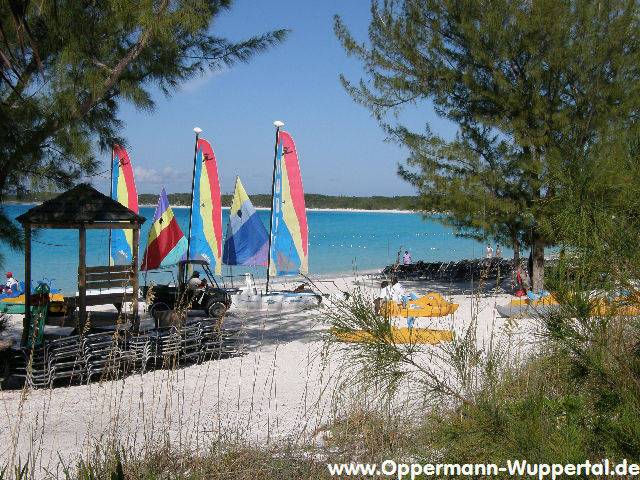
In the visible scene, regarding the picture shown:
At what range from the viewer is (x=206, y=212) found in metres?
15.6

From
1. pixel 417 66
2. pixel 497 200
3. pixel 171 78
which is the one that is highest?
pixel 417 66

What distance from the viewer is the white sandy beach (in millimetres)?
3520

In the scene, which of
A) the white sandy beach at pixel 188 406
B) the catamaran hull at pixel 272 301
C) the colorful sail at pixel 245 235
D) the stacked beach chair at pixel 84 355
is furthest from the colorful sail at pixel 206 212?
the stacked beach chair at pixel 84 355

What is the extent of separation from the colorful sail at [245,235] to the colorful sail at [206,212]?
414 millimetres

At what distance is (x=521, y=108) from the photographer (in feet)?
38.0

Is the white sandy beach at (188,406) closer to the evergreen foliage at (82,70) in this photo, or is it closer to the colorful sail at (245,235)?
the evergreen foliage at (82,70)

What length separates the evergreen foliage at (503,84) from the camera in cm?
1093

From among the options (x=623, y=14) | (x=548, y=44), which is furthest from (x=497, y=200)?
(x=623, y=14)

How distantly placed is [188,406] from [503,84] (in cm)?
905

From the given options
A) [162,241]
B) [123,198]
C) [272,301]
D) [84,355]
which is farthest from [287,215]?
[84,355]

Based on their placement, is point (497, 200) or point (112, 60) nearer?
point (112, 60)

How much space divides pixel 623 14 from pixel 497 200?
415 centimetres

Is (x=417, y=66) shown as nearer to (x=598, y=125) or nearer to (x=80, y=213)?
(x=598, y=125)

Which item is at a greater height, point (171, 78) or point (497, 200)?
point (171, 78)
